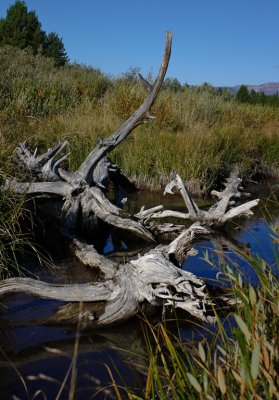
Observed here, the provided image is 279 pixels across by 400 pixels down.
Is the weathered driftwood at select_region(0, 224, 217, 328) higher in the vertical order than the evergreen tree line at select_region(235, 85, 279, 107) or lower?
→ lower

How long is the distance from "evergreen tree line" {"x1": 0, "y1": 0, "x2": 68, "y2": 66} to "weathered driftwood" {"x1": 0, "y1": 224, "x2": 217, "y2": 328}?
28145 mm

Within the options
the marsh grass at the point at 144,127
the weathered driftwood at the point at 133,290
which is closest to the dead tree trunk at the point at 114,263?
the weathered driftwood at the point at 133,290

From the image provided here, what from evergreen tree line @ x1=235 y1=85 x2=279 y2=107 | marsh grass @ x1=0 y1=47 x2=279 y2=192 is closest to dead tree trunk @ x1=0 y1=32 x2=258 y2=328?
marsh grass @ x1=0 y1=47 x2=279 y2=192

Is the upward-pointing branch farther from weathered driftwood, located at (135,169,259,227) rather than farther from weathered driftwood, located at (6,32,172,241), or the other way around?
weathered driftwood, located at (135,169,259,227)

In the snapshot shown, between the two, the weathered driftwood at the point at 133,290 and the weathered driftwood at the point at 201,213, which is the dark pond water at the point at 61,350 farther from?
the weathered driftwood at the point at 201,213

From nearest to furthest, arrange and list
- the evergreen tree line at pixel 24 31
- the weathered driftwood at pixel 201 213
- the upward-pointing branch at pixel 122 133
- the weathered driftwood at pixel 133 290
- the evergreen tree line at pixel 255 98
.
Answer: the weathered driftwood at pixel 133 290 → the upward-pointing branch at pixel 122 133 → the weathered driftwood at pixel 201 213 → the evergreen tree line at pixel 255 98 → the evergreen tree line at pixel 24 31

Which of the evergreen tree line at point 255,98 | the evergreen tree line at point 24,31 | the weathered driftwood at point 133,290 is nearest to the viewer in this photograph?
the weathered driftwood at point 133,290

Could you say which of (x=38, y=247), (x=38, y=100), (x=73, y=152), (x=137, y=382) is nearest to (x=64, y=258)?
(x=38, y=247)

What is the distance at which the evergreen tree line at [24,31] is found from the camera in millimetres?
30781

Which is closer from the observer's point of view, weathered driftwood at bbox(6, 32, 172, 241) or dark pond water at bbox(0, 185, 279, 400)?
dark pond water at bbox(0, 185, 279, 400)

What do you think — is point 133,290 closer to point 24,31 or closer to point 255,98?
point 255,98

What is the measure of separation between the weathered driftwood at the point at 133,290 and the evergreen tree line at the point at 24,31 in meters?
28.1

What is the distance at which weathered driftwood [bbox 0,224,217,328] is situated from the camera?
4.21 meters

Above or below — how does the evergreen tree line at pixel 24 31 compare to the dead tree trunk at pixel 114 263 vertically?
above
